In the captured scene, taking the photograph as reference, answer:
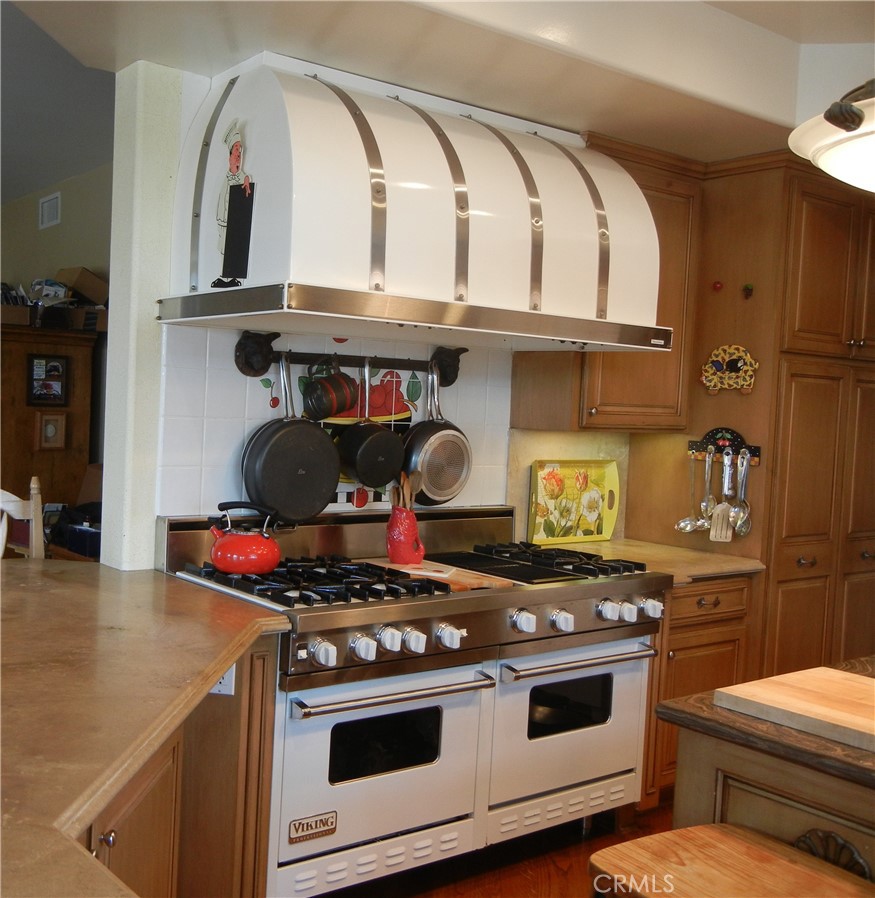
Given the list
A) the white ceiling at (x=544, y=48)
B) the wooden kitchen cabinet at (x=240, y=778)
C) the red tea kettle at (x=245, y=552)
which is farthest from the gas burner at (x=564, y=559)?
the white ceiling at (x=544, y=48)

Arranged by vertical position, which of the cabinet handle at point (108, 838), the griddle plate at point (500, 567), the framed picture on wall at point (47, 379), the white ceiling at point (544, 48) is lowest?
the cabinet handle at point (108, 838)

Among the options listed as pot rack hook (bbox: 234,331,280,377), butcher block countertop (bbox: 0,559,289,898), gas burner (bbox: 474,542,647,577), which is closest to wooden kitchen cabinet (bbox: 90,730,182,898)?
butcher block countertop (bbox: 0,559,289,898)

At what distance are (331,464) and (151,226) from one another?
2.77 ft

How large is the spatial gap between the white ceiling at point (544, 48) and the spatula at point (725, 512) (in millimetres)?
1116

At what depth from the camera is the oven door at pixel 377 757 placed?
2385mm

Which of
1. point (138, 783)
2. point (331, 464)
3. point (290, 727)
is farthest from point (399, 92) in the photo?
point (138, 783)

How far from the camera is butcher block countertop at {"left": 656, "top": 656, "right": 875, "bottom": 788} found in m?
1.57

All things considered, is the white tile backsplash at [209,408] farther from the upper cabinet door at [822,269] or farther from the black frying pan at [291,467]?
the upper cabinet door at [822,269]

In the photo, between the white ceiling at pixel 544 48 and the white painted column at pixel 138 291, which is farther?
the white painted column at pixel 138 291

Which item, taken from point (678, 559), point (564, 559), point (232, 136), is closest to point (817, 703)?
point (564, 559)

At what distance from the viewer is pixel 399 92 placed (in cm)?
298

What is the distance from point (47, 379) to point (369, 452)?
8.96 feet

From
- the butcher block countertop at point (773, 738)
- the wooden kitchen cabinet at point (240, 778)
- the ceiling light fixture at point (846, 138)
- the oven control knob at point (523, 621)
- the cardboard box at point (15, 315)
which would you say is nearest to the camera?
the ceiling light fixture at point (846, 138)

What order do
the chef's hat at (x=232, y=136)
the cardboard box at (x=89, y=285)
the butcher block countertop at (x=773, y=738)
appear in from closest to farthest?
the butcher block countertop at (x=773, y=738), the chef's hat at (x=232, y=136), the cardboard box at (x=89, y=285)
